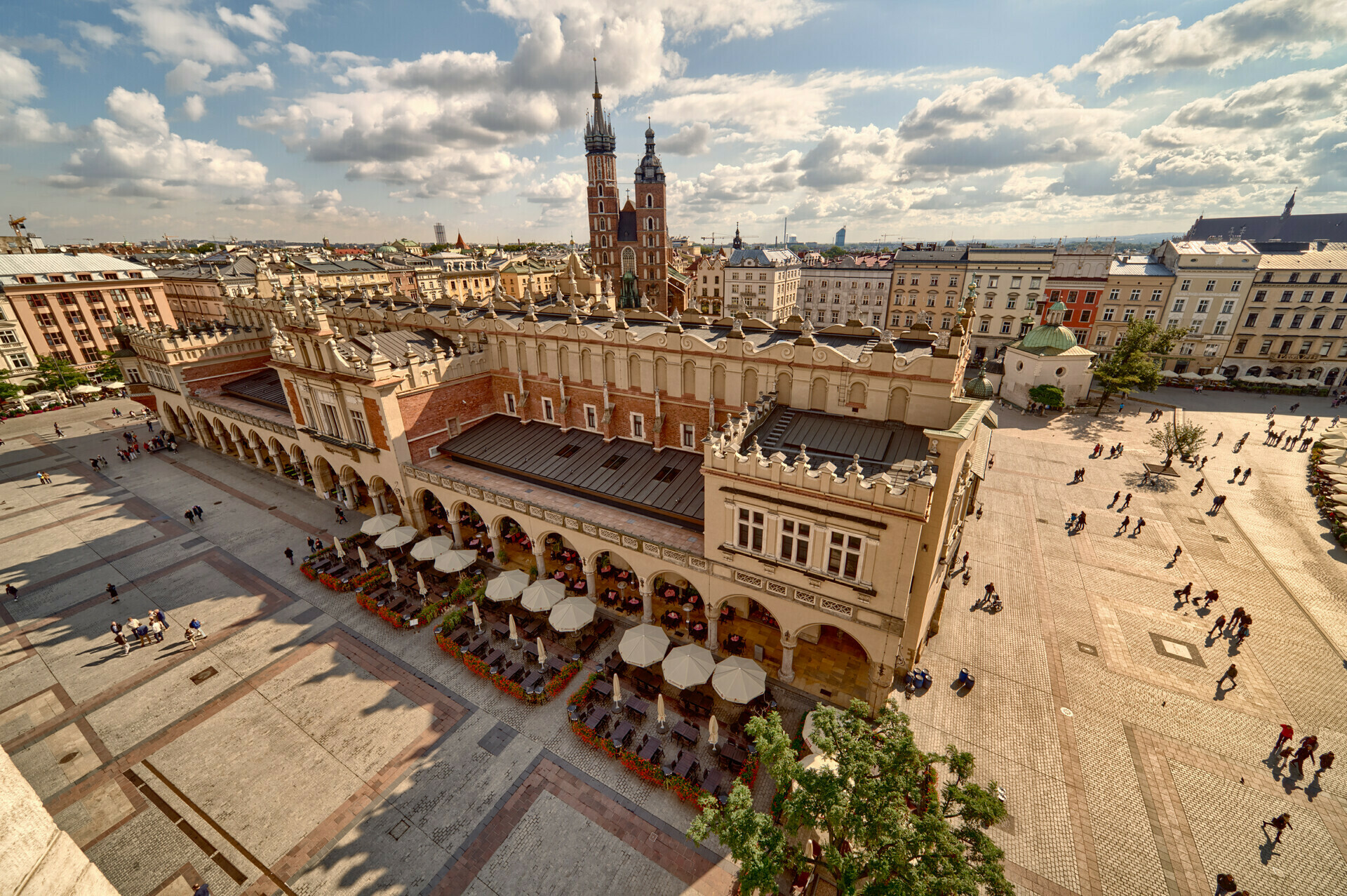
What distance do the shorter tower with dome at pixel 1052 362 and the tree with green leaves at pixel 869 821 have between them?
69.6m

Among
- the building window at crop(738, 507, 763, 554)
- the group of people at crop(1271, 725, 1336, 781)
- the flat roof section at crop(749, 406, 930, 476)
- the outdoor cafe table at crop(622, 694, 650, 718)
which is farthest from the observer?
the flat roof section at crop(749, 406, 930, 476)

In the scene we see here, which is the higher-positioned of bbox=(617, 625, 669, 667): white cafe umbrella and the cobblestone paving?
bbox=(617, 625, 669, 667): white cafe umbrella

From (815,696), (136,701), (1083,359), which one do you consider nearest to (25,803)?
(815,696)

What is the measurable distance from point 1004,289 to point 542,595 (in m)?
92.0

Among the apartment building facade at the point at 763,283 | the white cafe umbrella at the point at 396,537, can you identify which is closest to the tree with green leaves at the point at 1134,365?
the apartment building facade at the point at 763,283

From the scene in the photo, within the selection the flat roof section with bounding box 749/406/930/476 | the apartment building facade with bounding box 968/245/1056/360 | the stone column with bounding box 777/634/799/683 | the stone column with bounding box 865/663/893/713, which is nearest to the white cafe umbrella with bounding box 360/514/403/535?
the flat roof section with bounding box 749/406/930/476

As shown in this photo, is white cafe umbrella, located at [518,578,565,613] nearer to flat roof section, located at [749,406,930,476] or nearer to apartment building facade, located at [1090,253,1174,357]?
flat roof section, located at [749,406,930,476]

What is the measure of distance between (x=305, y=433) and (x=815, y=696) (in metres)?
44.8

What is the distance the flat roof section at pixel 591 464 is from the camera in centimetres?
3039

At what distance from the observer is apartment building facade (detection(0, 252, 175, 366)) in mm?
78562

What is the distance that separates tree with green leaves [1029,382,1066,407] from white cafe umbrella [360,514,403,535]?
75.8 m

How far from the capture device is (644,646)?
26.2m

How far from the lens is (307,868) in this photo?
62.5ft

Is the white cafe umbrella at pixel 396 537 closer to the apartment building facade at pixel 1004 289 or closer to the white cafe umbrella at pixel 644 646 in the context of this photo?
the white cafe umbrella at pixel 644 646
